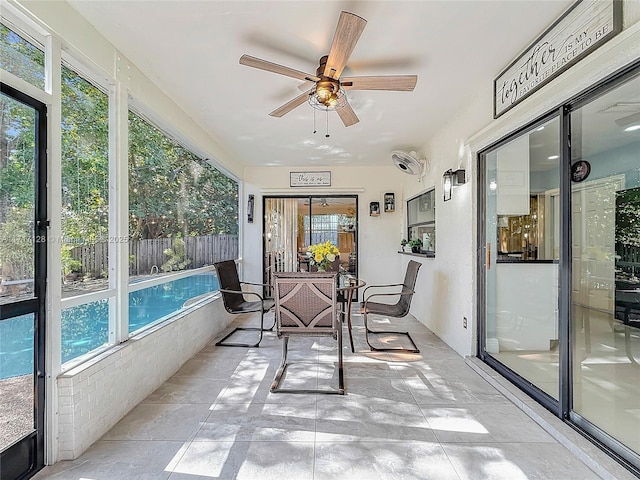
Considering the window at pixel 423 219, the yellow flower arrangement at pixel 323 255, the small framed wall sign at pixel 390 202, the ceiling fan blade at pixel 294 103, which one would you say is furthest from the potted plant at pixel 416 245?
the ceiling fan blade at pixel 294 103

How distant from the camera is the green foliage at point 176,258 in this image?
3.35 m

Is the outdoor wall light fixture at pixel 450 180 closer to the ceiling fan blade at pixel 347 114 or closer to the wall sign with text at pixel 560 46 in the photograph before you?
the wall sign with text at pixel 560 46

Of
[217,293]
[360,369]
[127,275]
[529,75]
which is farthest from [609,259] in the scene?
[217,293]

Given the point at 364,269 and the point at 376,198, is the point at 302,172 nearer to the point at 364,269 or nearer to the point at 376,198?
the point at 376,198

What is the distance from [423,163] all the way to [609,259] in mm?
2602

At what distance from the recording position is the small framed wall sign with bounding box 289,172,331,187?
239 inches

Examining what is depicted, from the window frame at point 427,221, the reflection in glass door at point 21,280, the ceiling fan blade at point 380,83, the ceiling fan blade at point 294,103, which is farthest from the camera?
the window frame at point 427,221

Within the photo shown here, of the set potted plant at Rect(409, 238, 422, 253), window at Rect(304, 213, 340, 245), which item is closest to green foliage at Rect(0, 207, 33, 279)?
potted plant at Rect(409, 238, 422, 253)

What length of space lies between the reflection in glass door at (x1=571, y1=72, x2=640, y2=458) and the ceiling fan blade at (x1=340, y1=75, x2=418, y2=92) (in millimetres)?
1055

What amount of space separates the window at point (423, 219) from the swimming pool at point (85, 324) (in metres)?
3.31

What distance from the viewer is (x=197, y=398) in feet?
8.30

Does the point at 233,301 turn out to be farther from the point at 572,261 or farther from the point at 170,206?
the point at 572,261

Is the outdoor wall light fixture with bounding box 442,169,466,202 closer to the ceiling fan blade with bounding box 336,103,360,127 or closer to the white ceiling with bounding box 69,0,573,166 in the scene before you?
the white ceiling with bounding box 69,0,573,166

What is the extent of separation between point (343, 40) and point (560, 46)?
134cm
